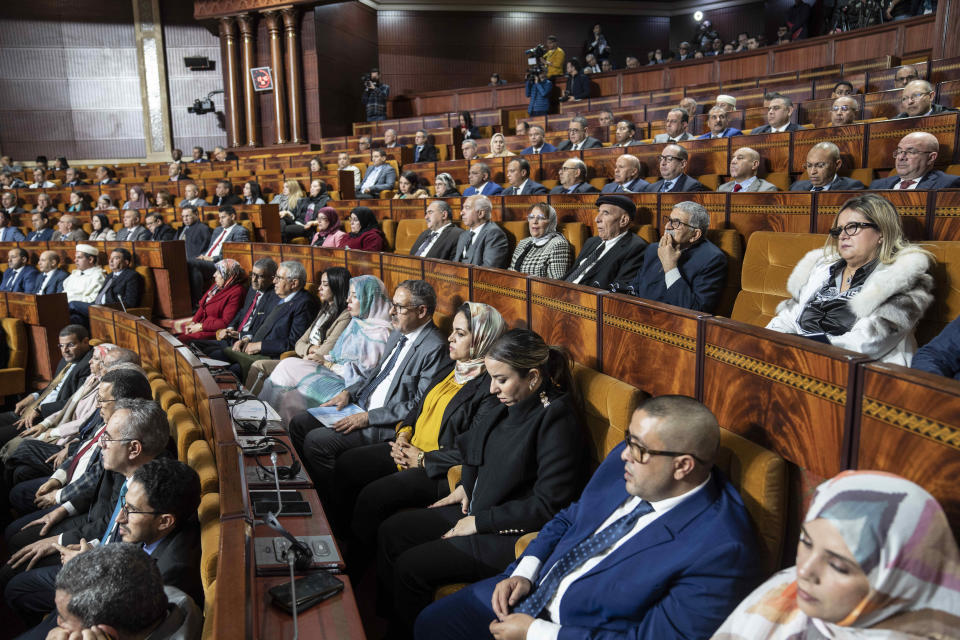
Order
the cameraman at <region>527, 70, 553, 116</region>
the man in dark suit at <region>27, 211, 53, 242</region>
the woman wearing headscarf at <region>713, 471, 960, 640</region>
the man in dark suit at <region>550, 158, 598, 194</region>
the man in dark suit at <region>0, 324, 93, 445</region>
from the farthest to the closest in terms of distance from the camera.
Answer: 1. the cameraman at <region>527, 70, 553, 116</region>
2. the man in dark suit at <region>27, 211, 53, 242</region>
3. the man in dark suit at <region>550, 158, 598, 194</region>
4. the man in dark suit at <region>0, 324, 93, 445</region>
5. the woman wearing headscarf at <region>713, 471, 960, 640</region>

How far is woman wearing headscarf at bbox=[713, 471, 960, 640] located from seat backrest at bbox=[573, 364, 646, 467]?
33cm

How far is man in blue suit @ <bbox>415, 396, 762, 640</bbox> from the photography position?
0.54 m

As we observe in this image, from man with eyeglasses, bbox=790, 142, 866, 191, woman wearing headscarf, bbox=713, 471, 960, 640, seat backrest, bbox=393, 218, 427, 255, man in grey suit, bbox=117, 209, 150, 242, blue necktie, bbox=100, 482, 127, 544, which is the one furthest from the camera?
man in grey suit, bbox=117, 209, 150, 242

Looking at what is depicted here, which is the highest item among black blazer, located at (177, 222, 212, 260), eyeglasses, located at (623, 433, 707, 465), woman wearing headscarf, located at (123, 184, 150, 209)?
woman wearing headscarf, located at (123, 184, 150, 209)

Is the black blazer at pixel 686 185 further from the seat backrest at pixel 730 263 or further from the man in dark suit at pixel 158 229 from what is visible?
the man in dark suit at pixel 158 229

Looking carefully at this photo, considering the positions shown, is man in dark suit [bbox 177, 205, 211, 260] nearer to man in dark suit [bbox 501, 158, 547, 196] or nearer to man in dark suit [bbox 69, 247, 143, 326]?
man in dark suit [bbox 69, 247, 143, 326]

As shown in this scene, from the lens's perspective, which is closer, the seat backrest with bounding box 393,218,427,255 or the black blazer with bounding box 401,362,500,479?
the black blazer with bounding box 401,362,500,479

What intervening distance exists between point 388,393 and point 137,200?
9.06ft

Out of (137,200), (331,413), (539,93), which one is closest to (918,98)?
(331,413)

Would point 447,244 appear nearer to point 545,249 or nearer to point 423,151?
point 545,249

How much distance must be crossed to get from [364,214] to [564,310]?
1.28 metres

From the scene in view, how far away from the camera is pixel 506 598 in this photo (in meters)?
0.69

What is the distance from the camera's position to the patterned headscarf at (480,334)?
3.42ft

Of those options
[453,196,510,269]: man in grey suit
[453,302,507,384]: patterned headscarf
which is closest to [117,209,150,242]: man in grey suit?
[453,196,510,269]: man in grey suit
